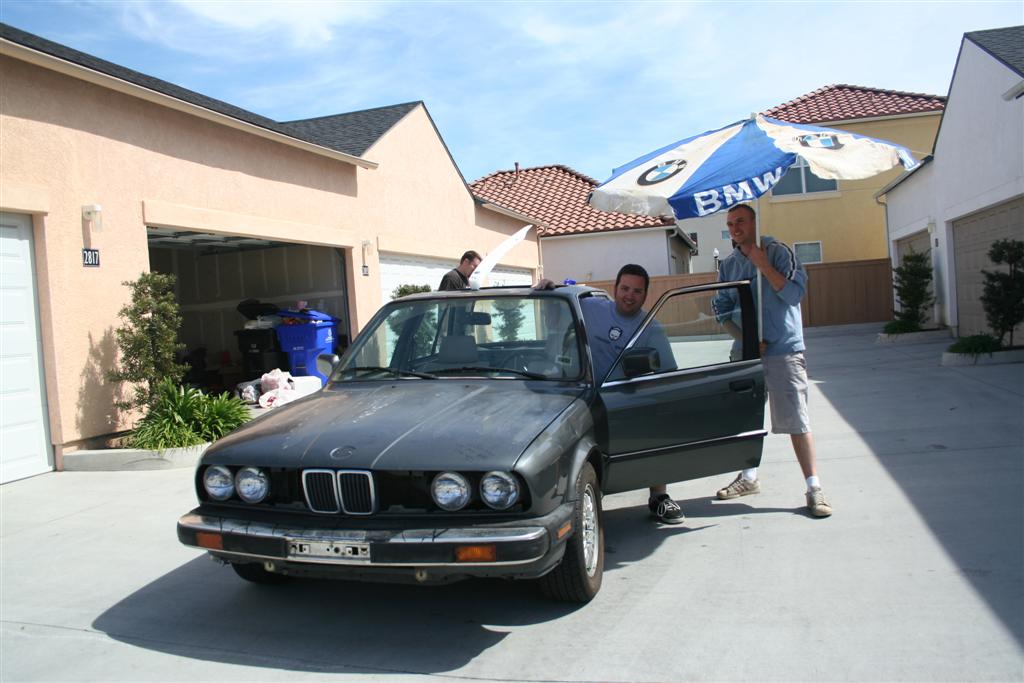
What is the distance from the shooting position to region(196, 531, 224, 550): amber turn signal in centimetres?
355

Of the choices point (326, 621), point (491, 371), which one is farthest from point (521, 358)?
point (326, 621)

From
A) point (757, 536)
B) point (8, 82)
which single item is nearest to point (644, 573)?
point (757, 536)

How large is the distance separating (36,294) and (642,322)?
5884 millimetres

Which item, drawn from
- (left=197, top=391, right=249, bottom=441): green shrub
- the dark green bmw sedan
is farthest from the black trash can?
the dark green bmw sedan

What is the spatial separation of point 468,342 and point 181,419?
4.68m

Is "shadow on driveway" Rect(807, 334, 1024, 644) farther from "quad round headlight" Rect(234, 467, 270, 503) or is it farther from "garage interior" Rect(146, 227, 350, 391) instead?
"garage interior" Rect(146, 227, 350, 391)

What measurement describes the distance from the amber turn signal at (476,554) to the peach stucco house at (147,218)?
5.78m

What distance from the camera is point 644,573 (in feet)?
14.3

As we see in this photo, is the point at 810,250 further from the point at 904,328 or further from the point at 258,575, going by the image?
the point at 258,575

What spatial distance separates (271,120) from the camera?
12.0 meters

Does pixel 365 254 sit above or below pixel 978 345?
above

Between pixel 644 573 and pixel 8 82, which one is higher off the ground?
pixel 8 82

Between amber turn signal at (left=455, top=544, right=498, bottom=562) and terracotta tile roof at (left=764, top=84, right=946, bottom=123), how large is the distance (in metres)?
24.3

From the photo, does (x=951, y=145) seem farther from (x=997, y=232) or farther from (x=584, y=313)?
(x=584, y=313)
